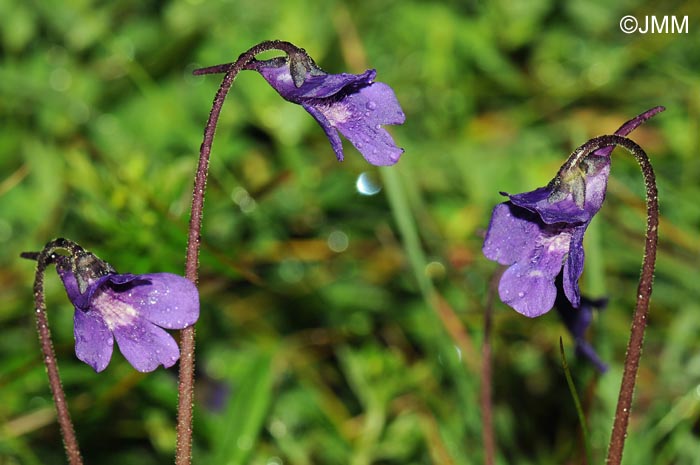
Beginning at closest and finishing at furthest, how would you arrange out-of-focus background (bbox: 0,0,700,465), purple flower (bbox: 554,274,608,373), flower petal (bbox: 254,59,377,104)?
flower petal (bbox: 254,59,377,104) → purple flower (bbox: 554,274,608,373) → out-of-focus background (bbox: 0,0,700,465)

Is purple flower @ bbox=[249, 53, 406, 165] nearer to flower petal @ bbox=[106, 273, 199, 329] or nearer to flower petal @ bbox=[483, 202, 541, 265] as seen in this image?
flower petal @ bbox=[483, 202, 541, 265]

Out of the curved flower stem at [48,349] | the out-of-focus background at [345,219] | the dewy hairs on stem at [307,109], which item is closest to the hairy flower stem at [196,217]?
the dewy hairs on stem at [307,109]

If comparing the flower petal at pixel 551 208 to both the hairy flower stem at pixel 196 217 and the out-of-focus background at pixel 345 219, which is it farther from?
the out-of-focus background at pixel 345 219

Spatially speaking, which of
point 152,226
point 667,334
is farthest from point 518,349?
point 152,226

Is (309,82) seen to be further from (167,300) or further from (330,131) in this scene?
(167,300)

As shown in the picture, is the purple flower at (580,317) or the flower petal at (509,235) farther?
the purple flower at (580,317)

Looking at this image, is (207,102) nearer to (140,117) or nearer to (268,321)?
(140,117)

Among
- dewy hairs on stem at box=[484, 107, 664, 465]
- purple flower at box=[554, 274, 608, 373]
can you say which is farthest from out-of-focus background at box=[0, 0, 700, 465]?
dewy hairs on stem at box=[484, 107, 664, 465]
